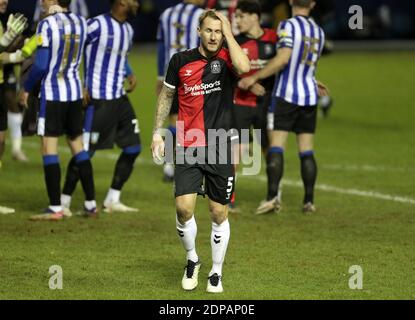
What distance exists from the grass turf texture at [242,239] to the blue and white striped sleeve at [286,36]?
191 centimetres

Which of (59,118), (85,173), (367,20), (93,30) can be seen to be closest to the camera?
(59,118)

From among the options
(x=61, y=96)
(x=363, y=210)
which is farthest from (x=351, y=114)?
(x=61, y=96)

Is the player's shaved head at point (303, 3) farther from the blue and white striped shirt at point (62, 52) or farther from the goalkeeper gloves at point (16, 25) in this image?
the goalkeeper gloves at point (16, 25)

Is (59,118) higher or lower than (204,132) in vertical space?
lower

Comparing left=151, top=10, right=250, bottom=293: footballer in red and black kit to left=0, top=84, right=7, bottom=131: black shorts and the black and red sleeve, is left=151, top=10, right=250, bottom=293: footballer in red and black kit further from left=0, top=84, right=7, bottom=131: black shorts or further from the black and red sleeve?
left=0, top=84, right=7, bottom=131: black shorts

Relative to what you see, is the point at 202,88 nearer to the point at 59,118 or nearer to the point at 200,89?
the point at 200,89

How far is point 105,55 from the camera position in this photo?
12484 millimetres

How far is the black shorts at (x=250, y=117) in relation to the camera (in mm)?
12688

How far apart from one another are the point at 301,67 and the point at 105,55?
7.24 feet

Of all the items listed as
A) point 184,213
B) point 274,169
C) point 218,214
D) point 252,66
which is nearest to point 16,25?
point 184,213

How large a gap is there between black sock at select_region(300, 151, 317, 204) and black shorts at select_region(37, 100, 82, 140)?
8.48 feet

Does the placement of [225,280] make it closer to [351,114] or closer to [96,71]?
[96,71]

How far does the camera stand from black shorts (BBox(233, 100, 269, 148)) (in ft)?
41.6

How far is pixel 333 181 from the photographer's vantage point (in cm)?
1470
